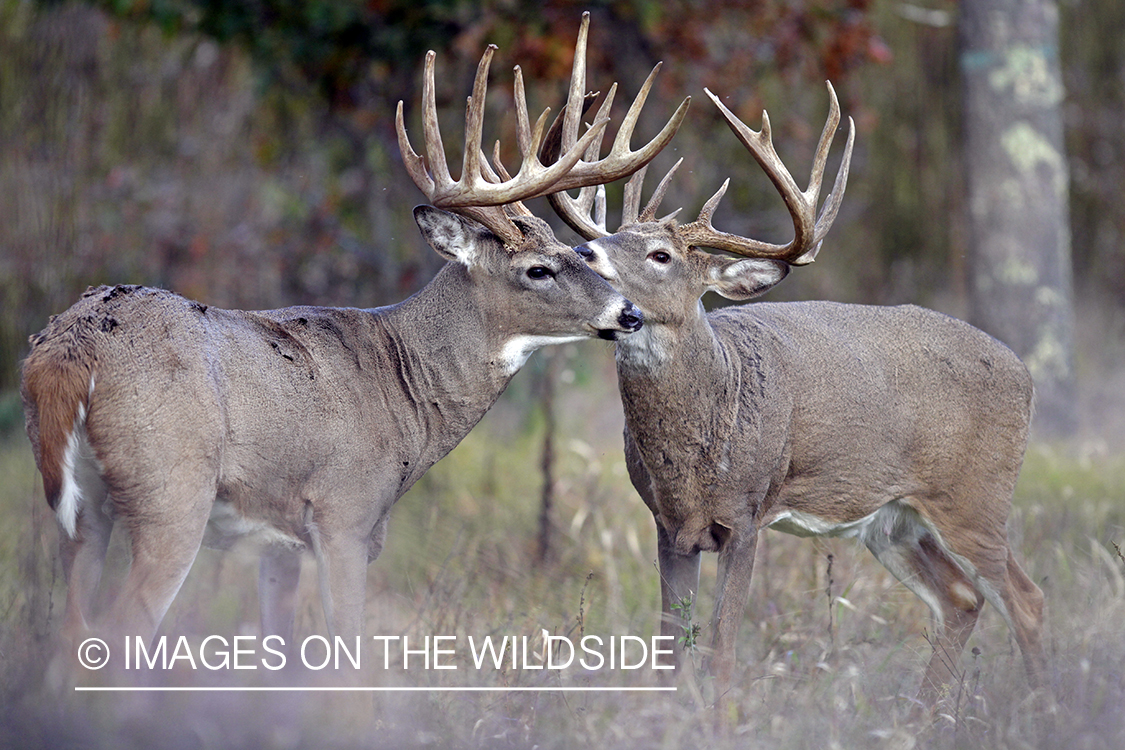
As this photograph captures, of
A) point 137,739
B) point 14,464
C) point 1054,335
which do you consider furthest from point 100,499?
point 1054,335

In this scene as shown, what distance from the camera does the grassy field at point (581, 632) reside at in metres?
3.60

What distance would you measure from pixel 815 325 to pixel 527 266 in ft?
4.10

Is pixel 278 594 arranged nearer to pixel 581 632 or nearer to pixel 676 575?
pixel 581 632

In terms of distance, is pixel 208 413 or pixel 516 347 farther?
pixel 516 347

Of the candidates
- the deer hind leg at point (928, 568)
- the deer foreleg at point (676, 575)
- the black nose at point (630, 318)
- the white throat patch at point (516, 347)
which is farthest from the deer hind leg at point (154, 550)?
the deer hind leg at point (928, 568)

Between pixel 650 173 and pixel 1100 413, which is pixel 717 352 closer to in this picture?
pixel 650 173

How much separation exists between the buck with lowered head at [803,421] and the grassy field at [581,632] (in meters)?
0.23

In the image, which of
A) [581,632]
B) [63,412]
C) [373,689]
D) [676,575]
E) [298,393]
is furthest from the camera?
[676,575]

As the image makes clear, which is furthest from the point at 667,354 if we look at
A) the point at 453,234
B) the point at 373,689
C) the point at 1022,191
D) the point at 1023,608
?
the point at 1022,191

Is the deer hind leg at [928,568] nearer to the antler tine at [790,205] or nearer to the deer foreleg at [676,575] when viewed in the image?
the deer foreleg at [676,575]

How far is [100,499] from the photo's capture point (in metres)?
3.82

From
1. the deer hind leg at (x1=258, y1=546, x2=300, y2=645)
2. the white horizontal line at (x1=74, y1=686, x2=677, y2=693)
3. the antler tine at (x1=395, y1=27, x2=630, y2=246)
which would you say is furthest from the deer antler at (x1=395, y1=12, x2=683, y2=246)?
the white horizontal line at (x1=74, y1=686, x2=677, y2=693)

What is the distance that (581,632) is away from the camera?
4352 mm

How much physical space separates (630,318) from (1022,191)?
4.78 m
